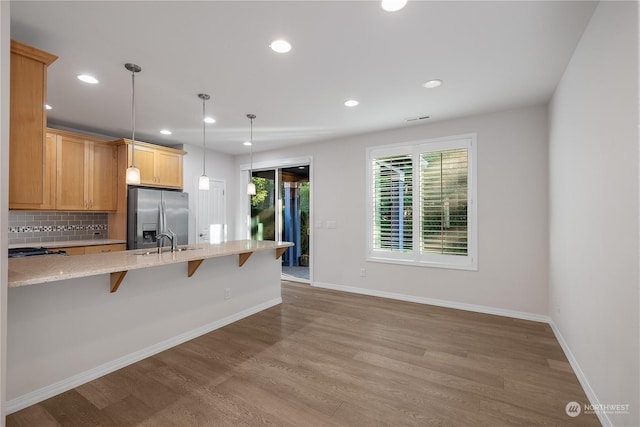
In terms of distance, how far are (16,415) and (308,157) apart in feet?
15.1

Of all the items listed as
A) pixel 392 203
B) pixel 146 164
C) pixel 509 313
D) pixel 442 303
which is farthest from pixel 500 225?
pixel 146 164

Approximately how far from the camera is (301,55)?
2.50 metres

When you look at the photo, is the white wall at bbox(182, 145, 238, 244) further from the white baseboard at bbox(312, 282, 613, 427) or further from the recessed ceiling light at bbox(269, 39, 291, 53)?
the recessed ceiling light at bbox(269, 39, 291, 53)

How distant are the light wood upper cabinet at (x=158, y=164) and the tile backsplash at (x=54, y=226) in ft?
3.21

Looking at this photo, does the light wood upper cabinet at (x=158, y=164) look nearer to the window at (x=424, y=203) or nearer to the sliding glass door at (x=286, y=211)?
the sliding glass door at (x=286, y=211)

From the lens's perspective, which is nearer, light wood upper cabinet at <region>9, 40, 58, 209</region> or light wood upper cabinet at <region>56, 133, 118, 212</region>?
light wood upper cabinet at <region>9, 40, 58, 209</region>

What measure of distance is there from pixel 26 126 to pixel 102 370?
6.24 ft

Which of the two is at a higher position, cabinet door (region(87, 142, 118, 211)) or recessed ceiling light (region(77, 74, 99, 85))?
recessed ceiling light (region(77, 74, 99, 85))

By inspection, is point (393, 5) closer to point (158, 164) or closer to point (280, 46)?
point (280, 46)

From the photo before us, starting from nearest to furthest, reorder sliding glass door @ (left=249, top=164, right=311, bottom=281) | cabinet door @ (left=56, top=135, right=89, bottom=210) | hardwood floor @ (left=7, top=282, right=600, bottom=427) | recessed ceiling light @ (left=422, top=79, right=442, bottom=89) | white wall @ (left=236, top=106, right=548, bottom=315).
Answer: hardwood floor @ (left=7, top=282, right=600, bottom=427) < recessed ceiling light @ (left=422, top=79, right=442, bottom=89) < white wall @ (left=236, top=106, right=548, bottom=315) < cabinet door @ (left=56, top=135, right=89, bottom=210) < sliding glass door @ (left=249, top=164, right=311, bottom=281)

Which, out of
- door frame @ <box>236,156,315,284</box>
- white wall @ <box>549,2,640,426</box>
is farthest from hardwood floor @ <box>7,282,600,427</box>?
door frame @ <box>236,156,315,284</box>

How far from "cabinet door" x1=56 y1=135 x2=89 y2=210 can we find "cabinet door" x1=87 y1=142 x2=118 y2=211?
0.09 metres

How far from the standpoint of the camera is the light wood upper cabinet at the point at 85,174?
4.14 m

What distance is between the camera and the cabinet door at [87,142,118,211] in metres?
4.47
